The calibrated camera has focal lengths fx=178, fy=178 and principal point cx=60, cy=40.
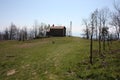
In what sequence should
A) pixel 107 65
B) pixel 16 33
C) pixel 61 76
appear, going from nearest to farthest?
pixel 61 76
pixel 107 65
pixel 16 33

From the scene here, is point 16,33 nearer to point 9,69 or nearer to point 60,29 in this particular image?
point 60,29

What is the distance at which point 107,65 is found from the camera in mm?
18969

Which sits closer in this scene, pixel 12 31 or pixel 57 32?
pixel 57 32

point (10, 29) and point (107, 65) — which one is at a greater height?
point (10, 29)

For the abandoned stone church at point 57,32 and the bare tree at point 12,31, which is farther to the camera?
the bare tree at point 12,31

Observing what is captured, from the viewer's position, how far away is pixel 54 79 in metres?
16.6

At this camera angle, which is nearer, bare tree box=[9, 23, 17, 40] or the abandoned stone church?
the abandoned stone church

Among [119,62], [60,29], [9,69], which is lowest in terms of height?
[9,69]

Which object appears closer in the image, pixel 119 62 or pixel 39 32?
pixel 119 62

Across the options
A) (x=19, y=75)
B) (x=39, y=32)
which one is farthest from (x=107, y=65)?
(x=39, y=32)

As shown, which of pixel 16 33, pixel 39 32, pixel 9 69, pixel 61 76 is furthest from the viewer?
pixel 16 33

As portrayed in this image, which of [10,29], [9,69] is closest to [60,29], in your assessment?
[10,29]

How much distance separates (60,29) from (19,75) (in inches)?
3202

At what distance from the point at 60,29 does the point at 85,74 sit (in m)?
85.0
